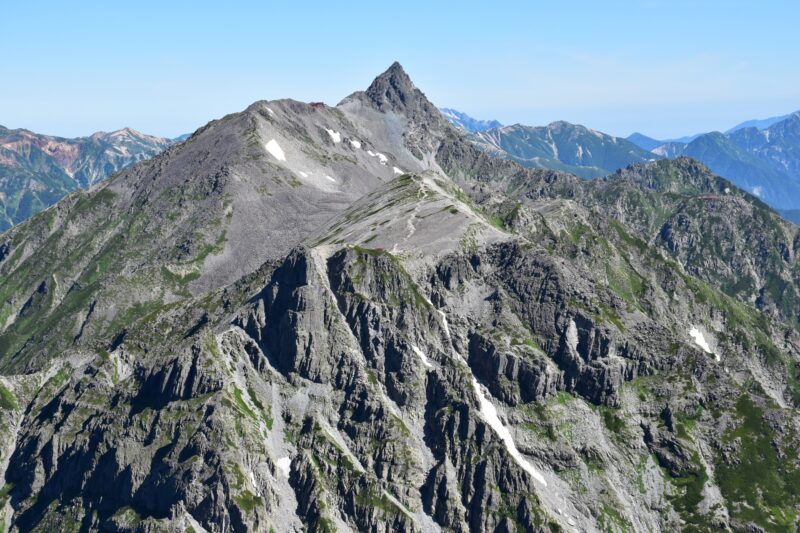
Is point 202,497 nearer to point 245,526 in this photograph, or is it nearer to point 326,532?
point 245,526

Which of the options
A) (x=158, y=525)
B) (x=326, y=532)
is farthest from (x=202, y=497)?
(x=326, y=532)

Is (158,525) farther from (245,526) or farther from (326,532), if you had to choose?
(326,532)

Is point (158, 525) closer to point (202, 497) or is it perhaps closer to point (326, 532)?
point (202, 497)

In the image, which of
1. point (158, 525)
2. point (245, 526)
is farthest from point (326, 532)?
point (158, 525)
